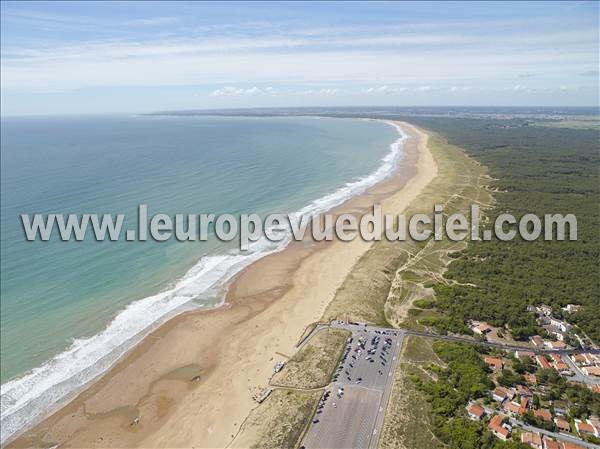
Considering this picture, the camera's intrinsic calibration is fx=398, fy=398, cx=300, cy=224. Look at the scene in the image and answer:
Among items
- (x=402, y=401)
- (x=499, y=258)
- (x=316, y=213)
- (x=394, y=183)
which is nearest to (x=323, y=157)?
(x=394, y=183)

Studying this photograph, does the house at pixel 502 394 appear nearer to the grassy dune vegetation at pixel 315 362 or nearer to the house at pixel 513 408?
the house at pixel 513 408

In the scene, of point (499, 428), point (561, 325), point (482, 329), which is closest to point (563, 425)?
point (499, 428)

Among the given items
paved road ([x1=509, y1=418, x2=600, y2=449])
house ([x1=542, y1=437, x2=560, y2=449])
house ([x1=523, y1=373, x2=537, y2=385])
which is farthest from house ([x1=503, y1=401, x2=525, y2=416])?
house ([x1=523, y1=373, x2=537, y2=385])

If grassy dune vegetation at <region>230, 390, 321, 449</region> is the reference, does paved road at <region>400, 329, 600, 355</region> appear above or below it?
above

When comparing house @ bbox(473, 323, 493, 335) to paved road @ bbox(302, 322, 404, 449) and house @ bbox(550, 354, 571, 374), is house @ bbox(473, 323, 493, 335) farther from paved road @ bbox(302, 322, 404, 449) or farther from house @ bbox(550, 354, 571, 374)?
paved road @ bbox(302, 322, 404, 449)

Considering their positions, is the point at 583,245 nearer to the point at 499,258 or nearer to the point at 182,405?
the point at 499,258


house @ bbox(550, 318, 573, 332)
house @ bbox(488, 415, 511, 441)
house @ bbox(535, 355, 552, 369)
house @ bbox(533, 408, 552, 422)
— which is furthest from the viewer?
house @ bbox(550, 318, 573, 332)

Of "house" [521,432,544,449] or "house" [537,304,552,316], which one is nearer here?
"house" [521,432,544,449]
